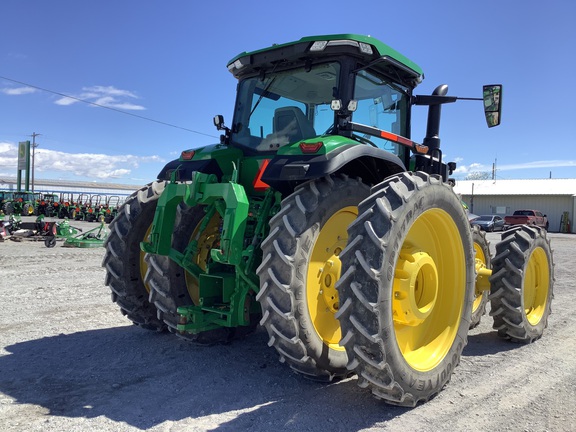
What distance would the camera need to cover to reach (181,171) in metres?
4.60

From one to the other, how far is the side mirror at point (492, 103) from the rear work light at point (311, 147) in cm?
209

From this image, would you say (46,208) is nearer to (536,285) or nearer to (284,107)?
(284,107)

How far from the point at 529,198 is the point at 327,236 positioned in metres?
41.5

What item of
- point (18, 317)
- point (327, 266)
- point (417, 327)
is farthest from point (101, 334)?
point (417, 327)

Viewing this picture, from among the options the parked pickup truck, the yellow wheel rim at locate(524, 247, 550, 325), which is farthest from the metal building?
the yellow wheel rim at locate(524, 247, 550, 325)

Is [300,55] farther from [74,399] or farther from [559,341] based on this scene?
[559,341]

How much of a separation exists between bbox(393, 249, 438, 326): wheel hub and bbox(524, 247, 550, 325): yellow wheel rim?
7.53 feet

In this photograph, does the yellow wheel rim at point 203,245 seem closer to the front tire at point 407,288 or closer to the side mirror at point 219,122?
the side mirror at point 219,122

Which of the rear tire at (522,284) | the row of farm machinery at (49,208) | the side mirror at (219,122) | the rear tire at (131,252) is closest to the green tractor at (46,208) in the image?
the row of farm machinery at (49,208)

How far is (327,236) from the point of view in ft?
12.6

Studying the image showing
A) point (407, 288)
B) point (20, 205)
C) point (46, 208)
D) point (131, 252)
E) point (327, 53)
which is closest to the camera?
point (407, 288)

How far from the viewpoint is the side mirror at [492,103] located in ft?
15.1

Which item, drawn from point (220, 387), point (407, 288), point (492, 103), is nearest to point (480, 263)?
point (492, 103)

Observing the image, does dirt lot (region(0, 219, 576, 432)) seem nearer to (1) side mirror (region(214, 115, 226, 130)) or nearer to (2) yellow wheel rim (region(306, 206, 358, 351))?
(2) yellow wheel rim (region(306, 206, 358, 351))
